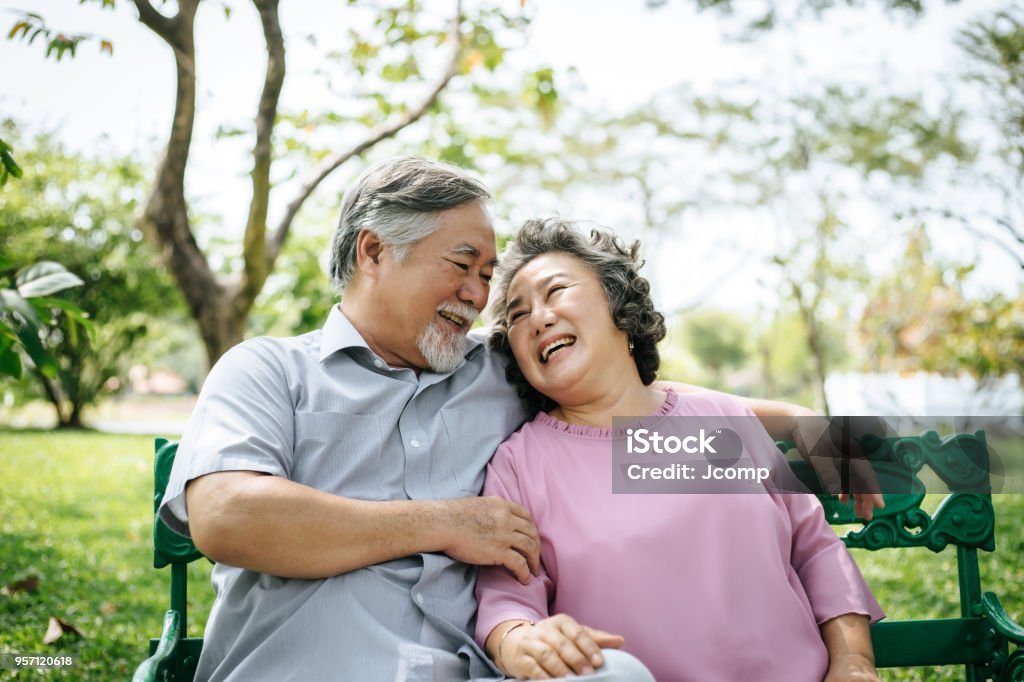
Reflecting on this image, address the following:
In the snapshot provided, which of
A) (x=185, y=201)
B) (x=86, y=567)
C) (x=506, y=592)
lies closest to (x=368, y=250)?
(x=506, y=592)

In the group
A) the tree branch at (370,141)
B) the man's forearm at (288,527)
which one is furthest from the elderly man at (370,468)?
the tree branch at (370,141)

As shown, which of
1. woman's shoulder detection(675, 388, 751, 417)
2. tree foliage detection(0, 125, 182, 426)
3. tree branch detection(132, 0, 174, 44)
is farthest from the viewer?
tree foliage detection(0, 125, 182, 426)

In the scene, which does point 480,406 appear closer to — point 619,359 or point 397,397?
point 397,397

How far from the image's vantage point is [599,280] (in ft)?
7.95

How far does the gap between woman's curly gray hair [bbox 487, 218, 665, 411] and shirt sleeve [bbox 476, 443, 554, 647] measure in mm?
381

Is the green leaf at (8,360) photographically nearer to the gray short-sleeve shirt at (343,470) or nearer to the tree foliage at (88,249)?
the gray short-sleeve shirt at (343,470)

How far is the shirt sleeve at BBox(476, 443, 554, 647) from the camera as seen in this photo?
6.44ft

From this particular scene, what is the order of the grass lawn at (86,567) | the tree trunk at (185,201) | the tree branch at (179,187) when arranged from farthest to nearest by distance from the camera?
the tree trunk at (185,201) → the tree branch at (179,187) → the grass lawn at (86,567)

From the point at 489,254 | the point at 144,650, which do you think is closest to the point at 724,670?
the point at 489,254

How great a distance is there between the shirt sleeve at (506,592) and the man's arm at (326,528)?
36mm

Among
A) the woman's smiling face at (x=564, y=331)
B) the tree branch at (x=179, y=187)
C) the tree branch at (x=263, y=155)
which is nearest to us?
the woman's smiling face at (x=564, y=331)

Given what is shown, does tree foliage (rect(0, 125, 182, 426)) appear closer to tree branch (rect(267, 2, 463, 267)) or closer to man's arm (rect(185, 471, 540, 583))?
tree branch (rect(267, 2, 463, 267))

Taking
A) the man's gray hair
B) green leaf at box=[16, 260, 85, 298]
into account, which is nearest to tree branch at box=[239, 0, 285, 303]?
the man's gray hair

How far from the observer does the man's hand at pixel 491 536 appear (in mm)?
1985
